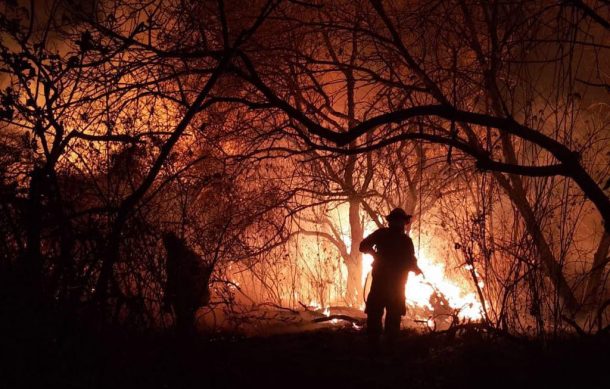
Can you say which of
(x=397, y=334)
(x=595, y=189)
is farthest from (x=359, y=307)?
(x=595, y=189)

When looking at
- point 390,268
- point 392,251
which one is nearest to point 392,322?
point 390,268

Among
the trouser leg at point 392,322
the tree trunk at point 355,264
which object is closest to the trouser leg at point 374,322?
the trouser leg at point 392,322

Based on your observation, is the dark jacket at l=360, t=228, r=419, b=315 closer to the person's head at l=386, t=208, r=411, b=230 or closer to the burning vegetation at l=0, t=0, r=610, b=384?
the person's head at l=386, t=208, r=411, b=230

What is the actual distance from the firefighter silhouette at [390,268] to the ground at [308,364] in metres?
0.44

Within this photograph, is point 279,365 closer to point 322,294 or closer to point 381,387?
point 381,387

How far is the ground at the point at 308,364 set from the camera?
4.56m

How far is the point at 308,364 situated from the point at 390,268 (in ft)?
5.20

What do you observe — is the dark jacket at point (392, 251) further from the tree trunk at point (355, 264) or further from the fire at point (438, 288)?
the tree trunk at point (355, 264)

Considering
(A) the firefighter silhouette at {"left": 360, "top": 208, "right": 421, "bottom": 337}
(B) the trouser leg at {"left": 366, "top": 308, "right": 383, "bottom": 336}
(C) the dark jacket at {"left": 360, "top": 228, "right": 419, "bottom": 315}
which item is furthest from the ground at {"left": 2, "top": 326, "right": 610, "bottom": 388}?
(C) the dark jacket at {"left": 360, "top": 228, "right": 419, "bottom": 315}

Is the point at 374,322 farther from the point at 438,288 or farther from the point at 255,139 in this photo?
the point at 438,288

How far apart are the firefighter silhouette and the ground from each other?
445 millimetres

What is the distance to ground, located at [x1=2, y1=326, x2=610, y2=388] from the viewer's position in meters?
4.56

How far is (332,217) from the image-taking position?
39.2 ft

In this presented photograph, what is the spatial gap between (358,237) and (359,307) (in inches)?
56.9
